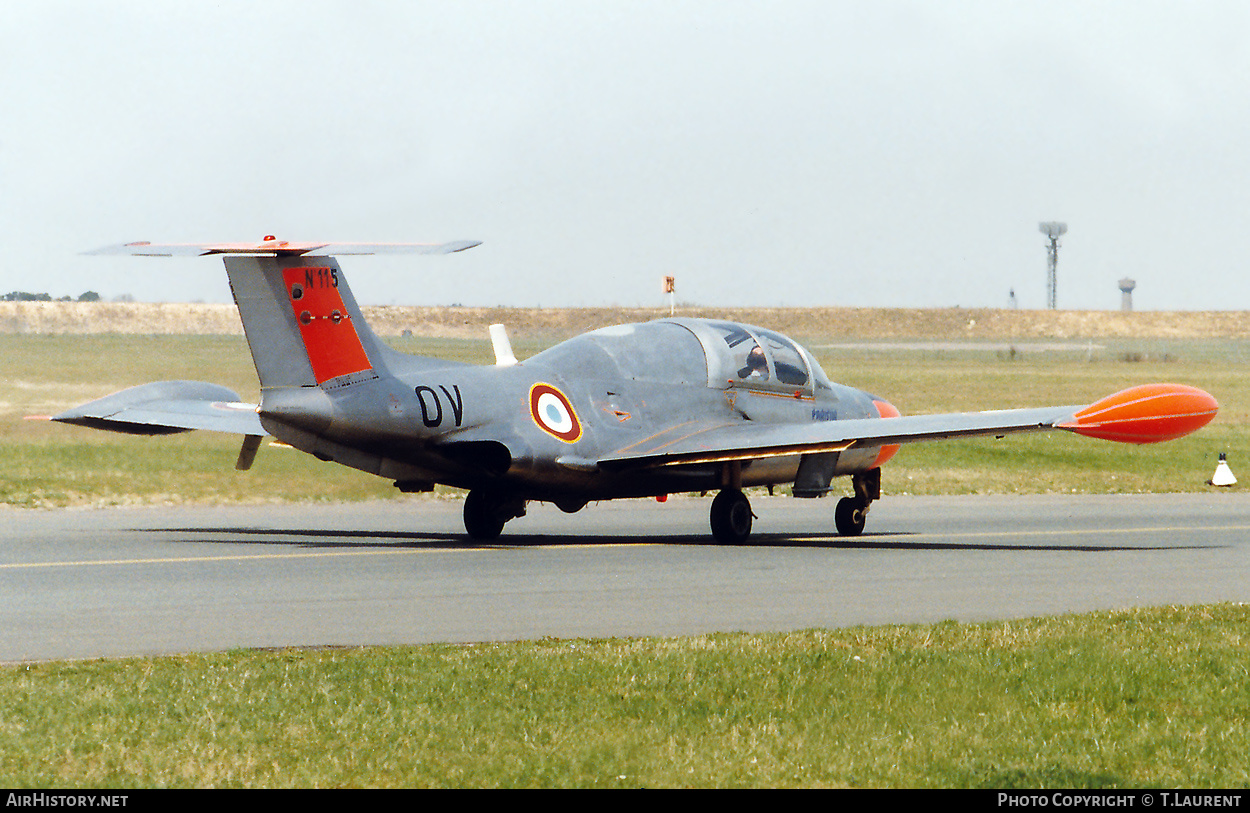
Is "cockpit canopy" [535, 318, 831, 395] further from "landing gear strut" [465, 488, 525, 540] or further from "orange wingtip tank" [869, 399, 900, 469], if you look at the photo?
"landing gear strut" [465, 488, 525, 540]

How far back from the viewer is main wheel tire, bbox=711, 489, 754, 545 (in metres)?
21.0

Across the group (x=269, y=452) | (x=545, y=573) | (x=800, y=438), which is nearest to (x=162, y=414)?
(x=269, y=452)

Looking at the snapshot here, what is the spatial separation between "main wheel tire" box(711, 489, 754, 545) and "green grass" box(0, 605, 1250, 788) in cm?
903

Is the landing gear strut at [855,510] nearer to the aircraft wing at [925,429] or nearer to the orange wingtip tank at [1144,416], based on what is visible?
the aircraft wing at [925,429]

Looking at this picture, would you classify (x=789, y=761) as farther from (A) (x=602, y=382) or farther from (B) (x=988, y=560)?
(A) (x=602, y=382)

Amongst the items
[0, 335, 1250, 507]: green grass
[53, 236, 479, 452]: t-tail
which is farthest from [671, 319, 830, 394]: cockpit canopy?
[0, 335, 1250, 507]: green grass

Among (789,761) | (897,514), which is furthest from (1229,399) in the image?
(789,761)

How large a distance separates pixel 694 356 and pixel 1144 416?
632cm

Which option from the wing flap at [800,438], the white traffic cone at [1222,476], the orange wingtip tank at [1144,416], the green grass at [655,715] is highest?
the orange wingtip tank at [1144,416]

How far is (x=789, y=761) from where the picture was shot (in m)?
7.98

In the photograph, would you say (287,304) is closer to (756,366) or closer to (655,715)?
(756,366)

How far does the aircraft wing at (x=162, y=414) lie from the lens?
21047 mm

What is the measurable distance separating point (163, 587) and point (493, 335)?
7174mm

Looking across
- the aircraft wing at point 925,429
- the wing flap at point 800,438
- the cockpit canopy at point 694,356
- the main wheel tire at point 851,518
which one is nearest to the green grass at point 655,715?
the aircraft wing at point 925,429
